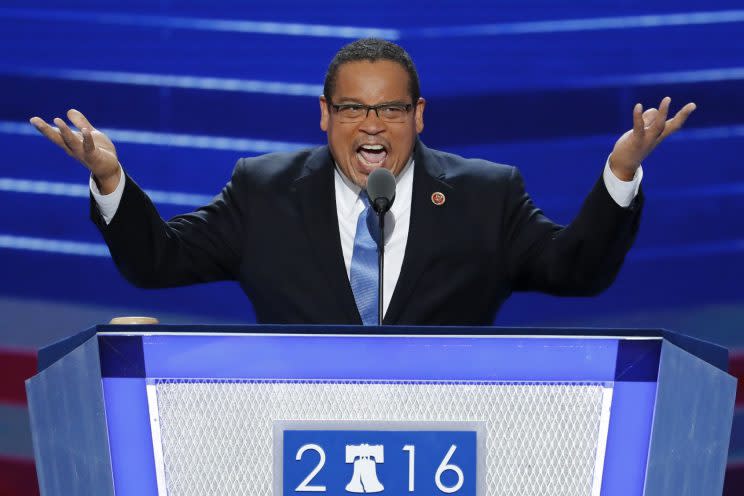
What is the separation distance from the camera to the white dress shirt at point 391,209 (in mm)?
1880

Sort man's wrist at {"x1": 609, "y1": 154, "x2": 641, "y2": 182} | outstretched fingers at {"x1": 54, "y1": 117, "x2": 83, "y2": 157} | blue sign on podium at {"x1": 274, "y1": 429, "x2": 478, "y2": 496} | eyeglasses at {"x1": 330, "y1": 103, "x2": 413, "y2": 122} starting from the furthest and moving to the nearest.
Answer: eyeglasses at {"x1": 330, "y1": 103, "x2": 413, "y2": 122}
man's wrist at {"x1": 609, "y1": 154, "x2": 641, "y2": 182}
outstretched fingers at {"x1": 54, "y1": 117, "x2": 83, "y2": 157}
blue sign on podium at {"x1": 274, "y1": 429, "x2": 478, "y2": 496}

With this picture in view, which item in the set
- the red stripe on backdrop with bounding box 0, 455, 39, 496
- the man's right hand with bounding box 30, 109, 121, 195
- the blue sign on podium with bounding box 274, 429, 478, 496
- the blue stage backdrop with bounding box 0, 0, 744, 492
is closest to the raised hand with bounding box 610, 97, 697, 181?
the blue sign on podium with bounding box 274, 429, 478, 496

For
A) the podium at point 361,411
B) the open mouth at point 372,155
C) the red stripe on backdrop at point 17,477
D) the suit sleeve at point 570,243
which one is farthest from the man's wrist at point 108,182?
the red stripe on backdrop at point 17,477

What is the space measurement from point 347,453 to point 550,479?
8.7 inches

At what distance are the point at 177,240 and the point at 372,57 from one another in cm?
46

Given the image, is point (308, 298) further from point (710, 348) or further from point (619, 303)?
point (619, 303)

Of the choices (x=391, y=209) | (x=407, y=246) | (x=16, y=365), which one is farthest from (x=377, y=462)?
(x=16, y=365)

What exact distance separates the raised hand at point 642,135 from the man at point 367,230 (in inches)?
2.9

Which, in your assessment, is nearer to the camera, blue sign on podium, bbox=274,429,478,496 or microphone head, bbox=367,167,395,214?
blue sign on podium, bbox=274,429,478,496

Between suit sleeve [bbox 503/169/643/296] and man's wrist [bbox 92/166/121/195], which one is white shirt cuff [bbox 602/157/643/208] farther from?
man's wrist [bbox 92/166/121/195]

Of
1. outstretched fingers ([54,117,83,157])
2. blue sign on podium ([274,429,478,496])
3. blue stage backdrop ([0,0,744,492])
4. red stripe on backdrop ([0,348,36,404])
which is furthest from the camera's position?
red stripe on backdrop ([0,348,36,404])

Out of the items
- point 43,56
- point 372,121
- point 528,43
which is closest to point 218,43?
point 43,56

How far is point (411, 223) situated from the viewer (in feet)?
6.89

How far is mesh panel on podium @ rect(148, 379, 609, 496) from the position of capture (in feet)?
4.33
